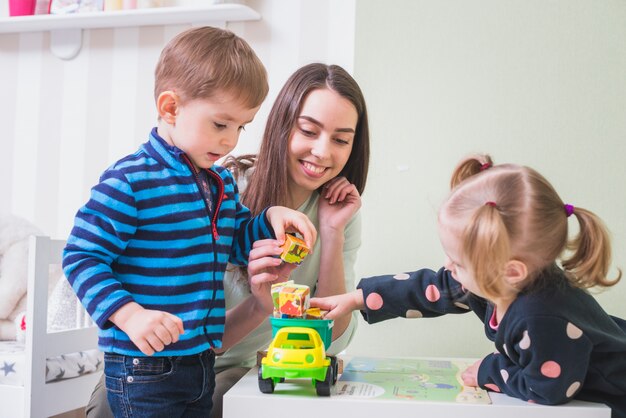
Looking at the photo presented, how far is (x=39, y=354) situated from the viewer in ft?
5.05

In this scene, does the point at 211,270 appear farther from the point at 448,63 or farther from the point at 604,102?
the point at 604,102

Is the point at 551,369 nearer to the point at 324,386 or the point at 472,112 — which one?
the point at 324,386

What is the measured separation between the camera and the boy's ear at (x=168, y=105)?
105 cm

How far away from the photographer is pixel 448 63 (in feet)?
5.93

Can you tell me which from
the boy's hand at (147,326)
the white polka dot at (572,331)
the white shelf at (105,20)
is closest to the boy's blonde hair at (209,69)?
the boy's hand at (147,326)

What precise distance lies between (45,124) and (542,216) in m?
1.86

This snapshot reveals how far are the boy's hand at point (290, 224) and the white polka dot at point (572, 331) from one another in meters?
0.41

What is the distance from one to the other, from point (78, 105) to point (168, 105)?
53.6 inches

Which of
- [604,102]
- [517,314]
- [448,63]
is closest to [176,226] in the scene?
[517,314]

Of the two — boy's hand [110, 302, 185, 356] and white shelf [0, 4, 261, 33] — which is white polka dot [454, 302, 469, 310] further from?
white shelf [0, 4, 261, 33]

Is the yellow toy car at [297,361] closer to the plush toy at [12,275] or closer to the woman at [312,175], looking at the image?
the woman at [312,175]

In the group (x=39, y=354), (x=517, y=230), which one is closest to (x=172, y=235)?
(x=517, y=230)

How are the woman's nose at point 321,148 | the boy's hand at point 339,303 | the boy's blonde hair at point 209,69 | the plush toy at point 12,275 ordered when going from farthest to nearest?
1. the plush toy at point 12,275
2. the woman's nose at point 321,148
3. the boy's hand at point 339,303
4. the boy's blonde hair at point 209,69

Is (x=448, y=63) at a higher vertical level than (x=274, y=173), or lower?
higher
